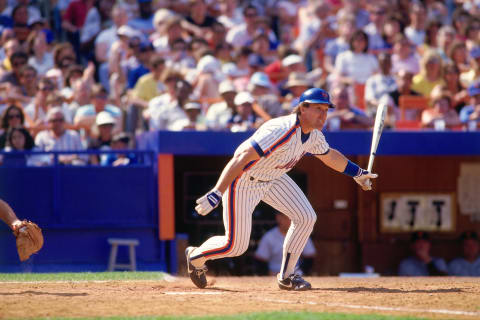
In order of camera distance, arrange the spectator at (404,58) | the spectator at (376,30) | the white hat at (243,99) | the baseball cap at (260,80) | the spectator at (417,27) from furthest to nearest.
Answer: the spectator at (417,27) < the spectator at (376,30) < the spectator at (404,58) < the baseball cap at (260,80) < the white hat at (243,99)

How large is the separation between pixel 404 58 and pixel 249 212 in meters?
7.54

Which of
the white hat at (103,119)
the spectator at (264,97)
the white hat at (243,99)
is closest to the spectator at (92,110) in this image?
the white hat at (103,119)

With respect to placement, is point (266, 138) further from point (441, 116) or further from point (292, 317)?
point (441, 116)

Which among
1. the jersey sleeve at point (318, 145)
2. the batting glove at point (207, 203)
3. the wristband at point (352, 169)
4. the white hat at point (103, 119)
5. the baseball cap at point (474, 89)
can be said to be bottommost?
the batting glove at point (207, 203)

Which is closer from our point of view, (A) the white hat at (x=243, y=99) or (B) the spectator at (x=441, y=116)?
(A) the white hat at (x=243, y=99)

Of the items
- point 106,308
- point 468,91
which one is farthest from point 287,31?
point 106,308

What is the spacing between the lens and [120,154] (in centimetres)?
1164

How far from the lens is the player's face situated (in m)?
6.99

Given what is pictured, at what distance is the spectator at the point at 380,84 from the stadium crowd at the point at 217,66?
0.8 inches

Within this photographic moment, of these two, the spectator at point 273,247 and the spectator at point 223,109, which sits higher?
the spectator at point 223,109

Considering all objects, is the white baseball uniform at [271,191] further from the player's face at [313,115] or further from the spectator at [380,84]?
the spectator at [380,84]

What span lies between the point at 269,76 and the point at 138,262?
3.94 metres

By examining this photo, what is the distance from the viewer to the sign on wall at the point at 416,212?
1309cm

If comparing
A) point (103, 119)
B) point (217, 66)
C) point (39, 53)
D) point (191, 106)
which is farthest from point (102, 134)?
point (39, 53)
